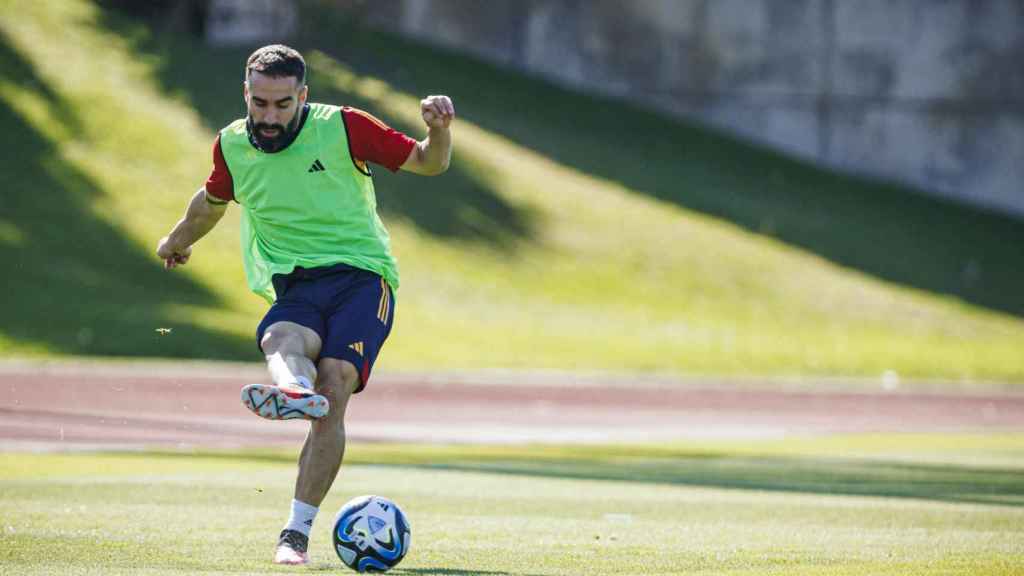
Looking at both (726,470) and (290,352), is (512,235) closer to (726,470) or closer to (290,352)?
(726,470)

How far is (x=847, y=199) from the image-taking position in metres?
44.3

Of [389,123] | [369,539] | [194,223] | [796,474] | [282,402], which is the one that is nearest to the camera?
[282,402]

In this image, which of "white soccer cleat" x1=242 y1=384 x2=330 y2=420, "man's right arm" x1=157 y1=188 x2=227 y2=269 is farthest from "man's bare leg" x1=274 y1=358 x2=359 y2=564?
"man's right arm" x1=157 y1=188 x2=227 y2=269

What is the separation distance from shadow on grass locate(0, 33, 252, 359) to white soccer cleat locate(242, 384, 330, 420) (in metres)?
20.7

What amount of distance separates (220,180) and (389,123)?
2987 cm

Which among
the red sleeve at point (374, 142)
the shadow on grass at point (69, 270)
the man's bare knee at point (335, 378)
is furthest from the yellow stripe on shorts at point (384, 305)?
the shadow on grass at point (69, 270)

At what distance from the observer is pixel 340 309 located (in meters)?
7.56

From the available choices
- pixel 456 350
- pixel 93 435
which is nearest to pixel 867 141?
pixel 456 350

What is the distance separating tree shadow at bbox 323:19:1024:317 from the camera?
4062 centimetres

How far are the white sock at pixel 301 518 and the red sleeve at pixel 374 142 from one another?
149cm

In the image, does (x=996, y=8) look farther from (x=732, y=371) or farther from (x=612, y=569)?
(x=612, y=569)

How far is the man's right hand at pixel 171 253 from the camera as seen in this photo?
8211 millimetres

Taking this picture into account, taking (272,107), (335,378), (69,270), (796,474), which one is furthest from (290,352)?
(69,270)

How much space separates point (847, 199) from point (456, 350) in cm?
1750
